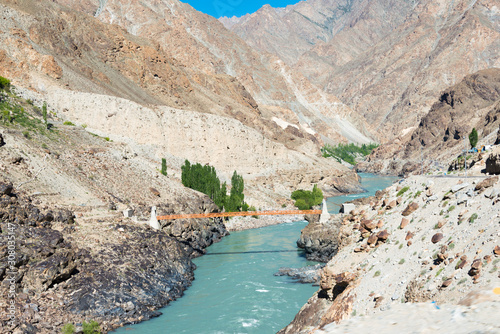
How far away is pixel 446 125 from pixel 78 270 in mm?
149702

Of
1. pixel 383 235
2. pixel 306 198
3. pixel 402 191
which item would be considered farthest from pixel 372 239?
pixel 306 198

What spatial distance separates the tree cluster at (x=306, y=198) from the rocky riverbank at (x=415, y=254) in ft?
185

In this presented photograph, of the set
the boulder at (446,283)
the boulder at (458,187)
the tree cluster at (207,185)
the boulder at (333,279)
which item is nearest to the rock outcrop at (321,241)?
the tree cluster at (207,185)

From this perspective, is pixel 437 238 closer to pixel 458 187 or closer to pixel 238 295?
pixel 458 187

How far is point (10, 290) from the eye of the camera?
2500cm

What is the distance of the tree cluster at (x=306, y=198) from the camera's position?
255 feet

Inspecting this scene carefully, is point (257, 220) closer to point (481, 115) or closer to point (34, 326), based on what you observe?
point (34, 326)

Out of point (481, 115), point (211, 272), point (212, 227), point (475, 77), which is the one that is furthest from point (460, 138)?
point (211, 272)

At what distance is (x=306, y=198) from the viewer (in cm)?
8131

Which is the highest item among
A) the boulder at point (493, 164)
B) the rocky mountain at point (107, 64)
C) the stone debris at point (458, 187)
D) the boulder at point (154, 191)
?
the rocky mountain at point (107, 64)

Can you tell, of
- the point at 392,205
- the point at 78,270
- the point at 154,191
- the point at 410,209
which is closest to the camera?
the point at 410,209

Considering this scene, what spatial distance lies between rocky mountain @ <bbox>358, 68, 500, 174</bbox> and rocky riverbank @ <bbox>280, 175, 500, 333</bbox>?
→ 410 ft

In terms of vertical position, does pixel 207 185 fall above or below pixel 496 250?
above

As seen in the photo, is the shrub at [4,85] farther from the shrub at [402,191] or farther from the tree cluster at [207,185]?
the shrub at [402,191]
